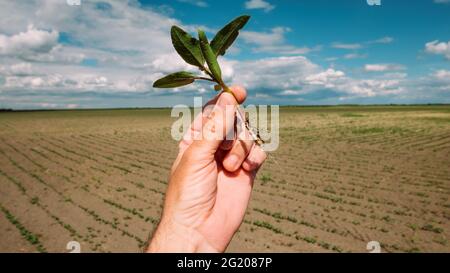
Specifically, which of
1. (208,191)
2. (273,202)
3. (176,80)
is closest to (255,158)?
(208,191)

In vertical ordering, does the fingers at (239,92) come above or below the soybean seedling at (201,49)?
below

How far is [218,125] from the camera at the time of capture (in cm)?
192

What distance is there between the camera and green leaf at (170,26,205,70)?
5.01 ft

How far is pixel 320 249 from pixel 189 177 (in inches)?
187

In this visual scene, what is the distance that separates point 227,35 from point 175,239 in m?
1.19

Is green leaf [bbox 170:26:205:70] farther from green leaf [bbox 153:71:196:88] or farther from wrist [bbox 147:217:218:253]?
wrist [bbox 147:217:218:253]

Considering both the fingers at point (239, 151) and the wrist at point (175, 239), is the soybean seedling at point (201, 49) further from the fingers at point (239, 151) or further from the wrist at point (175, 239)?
the wrist at point (175, 239)

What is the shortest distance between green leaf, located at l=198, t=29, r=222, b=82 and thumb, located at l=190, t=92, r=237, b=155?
0.28 meters

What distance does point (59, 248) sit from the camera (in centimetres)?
626

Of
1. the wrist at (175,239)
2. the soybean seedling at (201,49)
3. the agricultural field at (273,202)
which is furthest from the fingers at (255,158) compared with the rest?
the agricultural field at (273,202)

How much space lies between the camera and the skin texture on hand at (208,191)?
1.94m

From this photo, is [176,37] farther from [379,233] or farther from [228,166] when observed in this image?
[379,233]

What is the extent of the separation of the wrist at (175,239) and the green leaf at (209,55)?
972 mm
